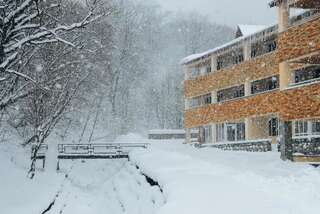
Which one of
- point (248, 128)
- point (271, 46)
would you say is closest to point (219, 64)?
Answer: point (271, 46)

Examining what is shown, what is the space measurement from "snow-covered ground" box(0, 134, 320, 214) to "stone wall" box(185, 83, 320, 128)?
2537mm

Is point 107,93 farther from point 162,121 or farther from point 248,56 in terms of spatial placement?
point 248,56

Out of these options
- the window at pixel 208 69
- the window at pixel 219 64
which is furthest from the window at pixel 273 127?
the window at pixel 208 69

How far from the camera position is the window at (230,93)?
133 feet

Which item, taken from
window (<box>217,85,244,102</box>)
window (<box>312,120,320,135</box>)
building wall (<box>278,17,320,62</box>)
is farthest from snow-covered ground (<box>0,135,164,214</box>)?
window (<box>217,85,244,102</box>)

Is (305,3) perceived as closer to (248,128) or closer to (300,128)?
(300,128)

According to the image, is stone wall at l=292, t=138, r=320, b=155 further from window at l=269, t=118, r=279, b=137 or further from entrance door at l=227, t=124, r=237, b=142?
entrance door at l=227, t=124, r=237, b=142

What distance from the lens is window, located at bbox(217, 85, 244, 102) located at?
40.4 m

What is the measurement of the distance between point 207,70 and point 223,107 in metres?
8.08

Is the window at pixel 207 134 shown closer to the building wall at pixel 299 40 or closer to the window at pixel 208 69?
the window at pixel 208 69

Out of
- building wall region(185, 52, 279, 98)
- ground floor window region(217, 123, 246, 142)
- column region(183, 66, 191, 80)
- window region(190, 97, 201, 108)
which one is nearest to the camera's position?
building wall region(185, 52, 279, 98)

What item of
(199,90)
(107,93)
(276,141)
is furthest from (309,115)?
(107,93)

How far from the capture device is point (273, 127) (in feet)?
120

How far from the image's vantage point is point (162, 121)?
7219 centimetres
